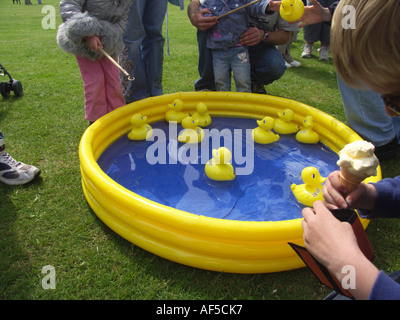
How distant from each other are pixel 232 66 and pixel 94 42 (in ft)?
4.76

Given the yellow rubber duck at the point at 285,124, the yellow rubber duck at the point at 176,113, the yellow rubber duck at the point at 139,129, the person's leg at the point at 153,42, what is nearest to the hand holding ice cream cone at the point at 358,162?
the yellow rubber duck at the point at 285,124

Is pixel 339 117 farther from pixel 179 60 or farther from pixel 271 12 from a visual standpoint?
pixel 179 60

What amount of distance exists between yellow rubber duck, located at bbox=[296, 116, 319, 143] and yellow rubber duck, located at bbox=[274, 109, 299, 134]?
15 cm

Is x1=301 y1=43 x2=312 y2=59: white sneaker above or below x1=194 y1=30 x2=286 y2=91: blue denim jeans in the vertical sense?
below

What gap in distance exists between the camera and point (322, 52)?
536cm

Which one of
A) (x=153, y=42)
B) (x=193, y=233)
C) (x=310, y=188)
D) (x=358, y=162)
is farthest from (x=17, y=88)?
(x=358, y=162)

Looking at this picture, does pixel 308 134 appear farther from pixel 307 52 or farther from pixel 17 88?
pixel 307 52

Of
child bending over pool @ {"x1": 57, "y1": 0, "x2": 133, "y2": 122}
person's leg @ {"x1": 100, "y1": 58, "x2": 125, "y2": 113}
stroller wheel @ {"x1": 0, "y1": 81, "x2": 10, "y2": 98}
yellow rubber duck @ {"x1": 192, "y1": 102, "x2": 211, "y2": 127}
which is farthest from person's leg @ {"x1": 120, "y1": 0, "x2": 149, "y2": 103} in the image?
stroller wheel @ {"x1": 0, "y1": 81, "x2": 10, "y2": 98}

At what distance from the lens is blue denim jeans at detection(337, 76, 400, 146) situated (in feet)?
8.14

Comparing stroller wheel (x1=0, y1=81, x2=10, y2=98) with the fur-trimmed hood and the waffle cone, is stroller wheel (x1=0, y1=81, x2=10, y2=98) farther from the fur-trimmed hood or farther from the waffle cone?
the waffle cone

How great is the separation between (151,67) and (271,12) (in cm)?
134

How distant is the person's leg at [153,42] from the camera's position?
3.15 metres

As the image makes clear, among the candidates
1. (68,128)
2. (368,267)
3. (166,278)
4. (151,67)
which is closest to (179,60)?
(151,67)

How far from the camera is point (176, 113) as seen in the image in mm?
2975
